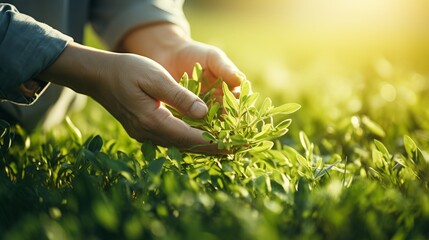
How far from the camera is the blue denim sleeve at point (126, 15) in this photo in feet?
7.46

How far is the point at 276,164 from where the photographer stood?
1.65 meters

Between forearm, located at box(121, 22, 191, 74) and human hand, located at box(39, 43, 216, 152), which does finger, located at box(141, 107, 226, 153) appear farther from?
forearm, located at box(121, 22, 191, 74)

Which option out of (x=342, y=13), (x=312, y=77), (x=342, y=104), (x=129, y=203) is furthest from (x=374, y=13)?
(x=129, y=203)

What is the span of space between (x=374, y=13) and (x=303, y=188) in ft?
24.4

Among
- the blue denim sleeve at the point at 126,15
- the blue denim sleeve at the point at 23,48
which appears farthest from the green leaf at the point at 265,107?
the blue denim sleeve at the point at 126,15

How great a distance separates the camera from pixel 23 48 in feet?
5.24

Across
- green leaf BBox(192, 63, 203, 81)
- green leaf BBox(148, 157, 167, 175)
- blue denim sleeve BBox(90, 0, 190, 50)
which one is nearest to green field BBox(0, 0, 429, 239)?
green leaf BBox(148, 157, 167, 175)

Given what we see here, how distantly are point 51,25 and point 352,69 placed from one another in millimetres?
2509

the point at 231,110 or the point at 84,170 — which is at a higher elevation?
the point at 231,110

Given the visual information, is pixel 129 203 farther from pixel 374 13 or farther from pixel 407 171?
pixel 374 13

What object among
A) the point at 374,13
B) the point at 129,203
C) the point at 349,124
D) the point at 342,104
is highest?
the point at 129,203

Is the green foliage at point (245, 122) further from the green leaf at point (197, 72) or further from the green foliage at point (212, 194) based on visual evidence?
the green leaf at point (197, 72)

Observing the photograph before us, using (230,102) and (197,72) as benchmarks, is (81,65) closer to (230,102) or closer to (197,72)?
(197,72)

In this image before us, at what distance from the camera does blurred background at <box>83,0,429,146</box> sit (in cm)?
249
